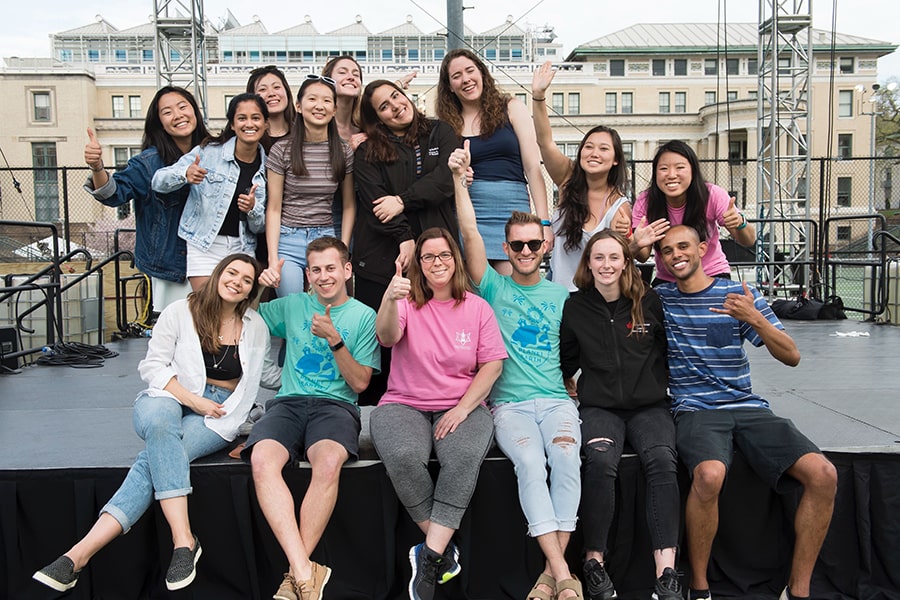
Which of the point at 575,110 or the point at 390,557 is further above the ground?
the point at 575,110

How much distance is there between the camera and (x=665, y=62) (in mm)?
45969

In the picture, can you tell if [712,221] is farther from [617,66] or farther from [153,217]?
[617,66]

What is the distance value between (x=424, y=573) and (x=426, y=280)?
1.04 metres

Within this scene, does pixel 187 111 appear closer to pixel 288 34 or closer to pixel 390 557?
pixel 390 557

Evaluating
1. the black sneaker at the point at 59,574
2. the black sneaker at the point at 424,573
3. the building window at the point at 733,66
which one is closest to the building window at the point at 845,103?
the building window at the point at 733,66

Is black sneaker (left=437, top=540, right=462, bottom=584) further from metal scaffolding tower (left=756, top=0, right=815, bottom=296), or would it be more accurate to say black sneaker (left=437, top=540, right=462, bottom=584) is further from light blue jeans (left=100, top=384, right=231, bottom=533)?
metal scaffolding tower (left=756, top=0, right=815, bottom=296)

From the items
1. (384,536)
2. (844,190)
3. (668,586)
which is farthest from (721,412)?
(844,190)

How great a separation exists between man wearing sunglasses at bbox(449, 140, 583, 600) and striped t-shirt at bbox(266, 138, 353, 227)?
57 cm

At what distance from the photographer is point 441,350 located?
265 cm

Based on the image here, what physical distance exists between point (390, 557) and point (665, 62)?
48376 millimetres

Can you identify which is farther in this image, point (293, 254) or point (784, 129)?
point (784, 129)

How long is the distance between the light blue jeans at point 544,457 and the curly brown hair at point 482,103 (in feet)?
4.12

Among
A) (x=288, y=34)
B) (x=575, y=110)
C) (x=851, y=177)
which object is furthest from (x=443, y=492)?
(x=288, y=34)

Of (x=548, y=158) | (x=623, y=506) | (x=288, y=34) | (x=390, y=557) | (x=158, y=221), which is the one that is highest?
(x=288, y=34)
